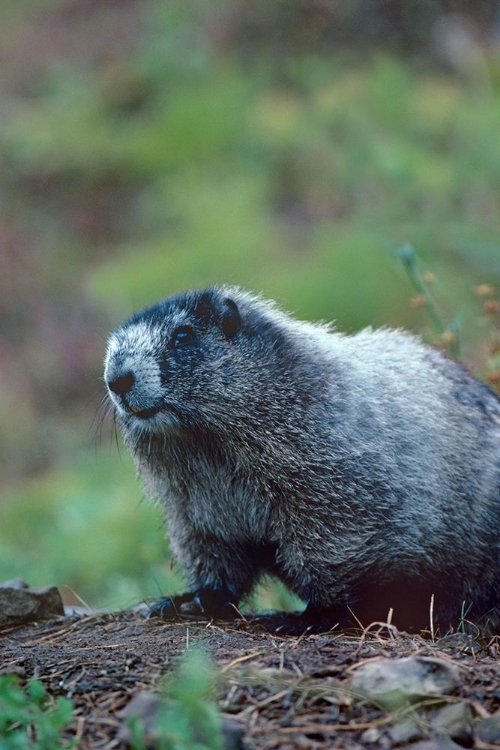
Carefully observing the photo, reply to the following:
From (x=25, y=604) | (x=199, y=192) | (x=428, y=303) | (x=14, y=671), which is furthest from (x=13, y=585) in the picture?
(x=199, y=192)

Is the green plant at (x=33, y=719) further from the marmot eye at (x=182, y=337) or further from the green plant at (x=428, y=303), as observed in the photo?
the green plant at (x=428, y=303)

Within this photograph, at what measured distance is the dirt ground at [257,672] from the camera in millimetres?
3477

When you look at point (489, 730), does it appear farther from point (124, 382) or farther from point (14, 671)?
point (124, 382)

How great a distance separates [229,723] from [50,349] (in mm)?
14664

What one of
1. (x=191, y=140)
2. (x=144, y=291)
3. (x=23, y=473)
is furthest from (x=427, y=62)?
(x=23, y=473)

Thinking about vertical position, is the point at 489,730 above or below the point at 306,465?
below

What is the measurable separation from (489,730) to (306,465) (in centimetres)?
179

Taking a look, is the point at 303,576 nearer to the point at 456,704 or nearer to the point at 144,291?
the point at 456,704

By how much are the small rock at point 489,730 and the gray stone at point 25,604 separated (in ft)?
8.54

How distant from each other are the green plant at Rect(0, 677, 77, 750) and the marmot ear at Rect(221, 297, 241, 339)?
6.99 feet

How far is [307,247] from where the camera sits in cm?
1530

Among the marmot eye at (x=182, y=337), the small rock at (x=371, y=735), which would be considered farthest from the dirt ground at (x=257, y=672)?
the marmot eye at (x=182, y=337)

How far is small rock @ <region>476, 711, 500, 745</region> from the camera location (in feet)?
11.4

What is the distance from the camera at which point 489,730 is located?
3492 millimetres
